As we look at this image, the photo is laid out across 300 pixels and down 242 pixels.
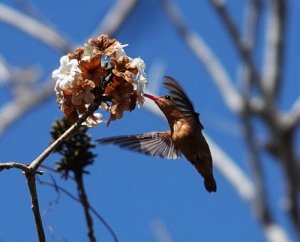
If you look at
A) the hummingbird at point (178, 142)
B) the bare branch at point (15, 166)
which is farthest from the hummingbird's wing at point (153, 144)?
the bare branch at point (15, 166)

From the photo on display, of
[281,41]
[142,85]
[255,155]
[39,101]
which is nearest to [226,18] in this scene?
[281,41]

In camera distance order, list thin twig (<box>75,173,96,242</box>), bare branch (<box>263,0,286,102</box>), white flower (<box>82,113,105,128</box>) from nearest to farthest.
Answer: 1. thin twig (<box>75,173,96,242</box>)
2. white flower (<box>82,113,105,128</box>)
3. bare branch (<box>263,0,286,102</box>)

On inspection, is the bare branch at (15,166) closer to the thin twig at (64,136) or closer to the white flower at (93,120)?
the thin twig at (64,136)

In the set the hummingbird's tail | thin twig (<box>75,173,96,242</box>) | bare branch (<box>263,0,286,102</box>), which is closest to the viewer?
thin twig (<box>75,173,96,242</box>)

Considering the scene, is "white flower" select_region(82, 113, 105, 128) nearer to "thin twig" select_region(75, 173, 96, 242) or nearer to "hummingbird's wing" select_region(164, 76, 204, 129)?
"thin twig" select_region(75, 173, 96, 242)

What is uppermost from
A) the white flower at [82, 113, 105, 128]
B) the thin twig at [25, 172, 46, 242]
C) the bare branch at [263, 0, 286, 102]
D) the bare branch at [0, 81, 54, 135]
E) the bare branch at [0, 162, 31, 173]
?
the bare branch at [0, 81, 54, 135]

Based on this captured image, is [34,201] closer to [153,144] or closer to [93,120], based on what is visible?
[93,120]

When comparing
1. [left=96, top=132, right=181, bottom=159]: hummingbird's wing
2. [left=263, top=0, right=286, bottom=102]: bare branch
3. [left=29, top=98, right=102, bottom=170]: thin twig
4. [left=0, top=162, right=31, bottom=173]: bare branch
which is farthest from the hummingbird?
[left=263, top=0, right=286, bottom=102]: bare branch
